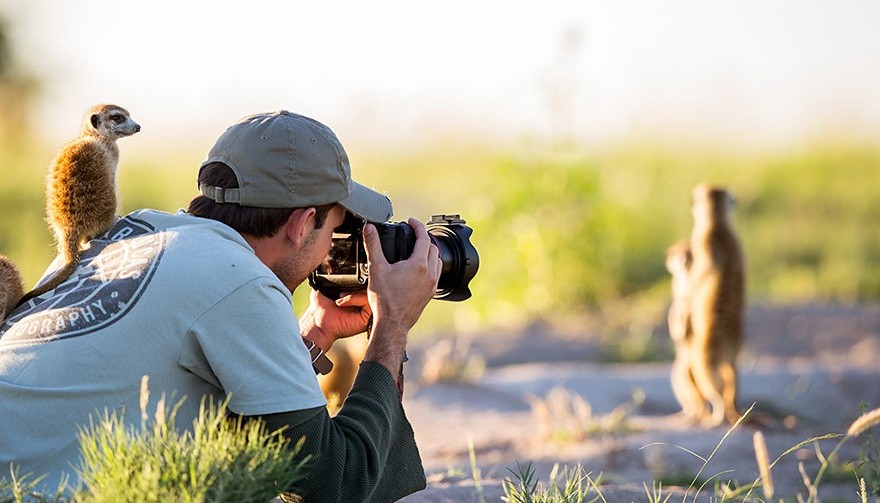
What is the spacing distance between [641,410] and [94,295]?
5.90 m

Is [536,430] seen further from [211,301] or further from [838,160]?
[838,160]

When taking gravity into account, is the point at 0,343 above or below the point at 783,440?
above

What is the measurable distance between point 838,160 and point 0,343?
58.2 feet

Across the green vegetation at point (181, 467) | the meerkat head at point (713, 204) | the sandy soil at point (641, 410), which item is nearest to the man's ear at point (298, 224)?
the green vegetation at point (181, 467)

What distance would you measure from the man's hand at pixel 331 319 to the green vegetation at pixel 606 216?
7663 millimetres

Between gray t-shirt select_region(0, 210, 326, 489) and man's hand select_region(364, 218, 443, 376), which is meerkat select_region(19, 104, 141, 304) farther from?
man's hand select_region(364, 218, 443, 376)

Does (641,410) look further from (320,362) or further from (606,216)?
(320,362)

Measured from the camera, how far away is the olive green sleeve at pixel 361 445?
2695mm

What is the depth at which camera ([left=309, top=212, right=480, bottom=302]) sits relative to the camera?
125 inches

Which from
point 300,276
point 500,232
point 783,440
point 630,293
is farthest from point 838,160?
point 300,276

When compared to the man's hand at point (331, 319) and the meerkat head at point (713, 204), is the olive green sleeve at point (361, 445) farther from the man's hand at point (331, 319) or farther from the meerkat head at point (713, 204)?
the meerkat head at point (713, 204)

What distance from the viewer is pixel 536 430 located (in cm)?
720

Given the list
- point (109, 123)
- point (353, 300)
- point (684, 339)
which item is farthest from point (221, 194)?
point (684, 339)

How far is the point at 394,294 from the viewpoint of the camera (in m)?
3.03
